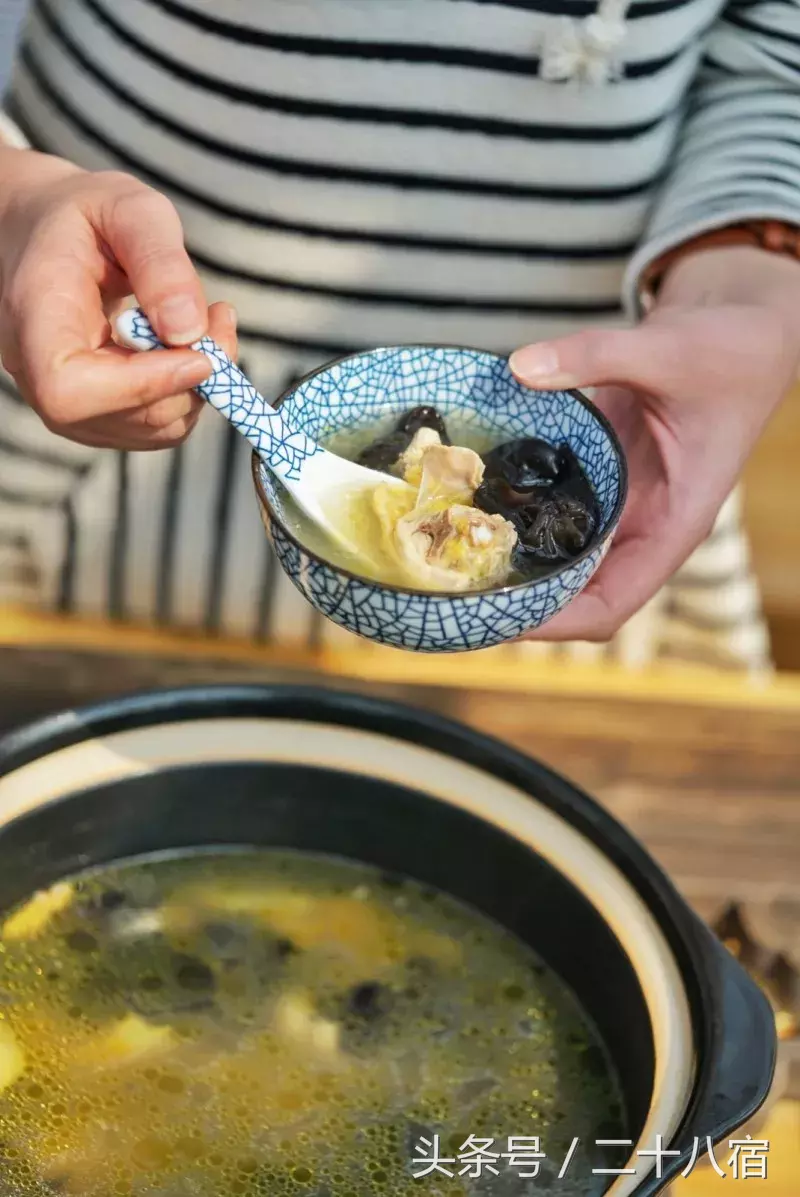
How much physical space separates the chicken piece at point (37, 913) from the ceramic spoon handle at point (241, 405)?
0.39 metres

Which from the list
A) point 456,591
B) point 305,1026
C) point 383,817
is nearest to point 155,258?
point 456,591

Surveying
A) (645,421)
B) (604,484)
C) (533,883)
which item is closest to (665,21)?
(645,421)

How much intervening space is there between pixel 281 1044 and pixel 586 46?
3.19 feet

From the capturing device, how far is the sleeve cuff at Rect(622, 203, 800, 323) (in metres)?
1.24

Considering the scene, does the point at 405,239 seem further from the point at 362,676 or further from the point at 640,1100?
the point at 640,1100

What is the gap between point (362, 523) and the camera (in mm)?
932

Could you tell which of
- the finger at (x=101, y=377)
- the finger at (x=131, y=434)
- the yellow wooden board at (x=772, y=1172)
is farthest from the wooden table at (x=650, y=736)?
the finger at (x=101, y=377)

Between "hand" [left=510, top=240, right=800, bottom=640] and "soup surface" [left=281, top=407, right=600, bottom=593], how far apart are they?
0.11 metres

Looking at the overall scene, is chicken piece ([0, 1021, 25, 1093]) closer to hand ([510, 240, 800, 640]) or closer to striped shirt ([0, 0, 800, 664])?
hand ([510, 240, 800, 640])

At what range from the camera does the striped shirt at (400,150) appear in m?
1.25

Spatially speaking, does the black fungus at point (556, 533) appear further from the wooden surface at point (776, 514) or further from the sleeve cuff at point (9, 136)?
the wooden surface at point (776, 514)

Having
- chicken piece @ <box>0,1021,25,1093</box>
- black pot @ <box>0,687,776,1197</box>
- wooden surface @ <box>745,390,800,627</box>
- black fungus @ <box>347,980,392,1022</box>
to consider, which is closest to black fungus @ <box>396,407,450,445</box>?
black pot @ <box>0,687,776,1197</box>

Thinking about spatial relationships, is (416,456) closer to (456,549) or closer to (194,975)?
(456,549)

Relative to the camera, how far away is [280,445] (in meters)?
0.91
